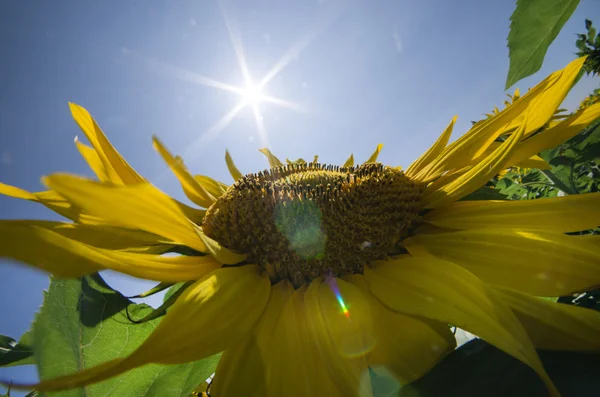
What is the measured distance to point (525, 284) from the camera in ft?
2.78

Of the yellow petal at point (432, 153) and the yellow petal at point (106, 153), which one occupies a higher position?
the yellow petal at point (106, 153)

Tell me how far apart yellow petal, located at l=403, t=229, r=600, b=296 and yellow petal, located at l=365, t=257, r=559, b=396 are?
0.13 m

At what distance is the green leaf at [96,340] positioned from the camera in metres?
0.63

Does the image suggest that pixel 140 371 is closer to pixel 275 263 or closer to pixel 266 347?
pixel 266 347

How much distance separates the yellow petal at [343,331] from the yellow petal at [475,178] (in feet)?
1.48

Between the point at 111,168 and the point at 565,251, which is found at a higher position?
the point at 111,168

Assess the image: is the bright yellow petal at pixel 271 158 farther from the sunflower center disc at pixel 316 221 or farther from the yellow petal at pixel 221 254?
the yellow petal at pixel 221 254

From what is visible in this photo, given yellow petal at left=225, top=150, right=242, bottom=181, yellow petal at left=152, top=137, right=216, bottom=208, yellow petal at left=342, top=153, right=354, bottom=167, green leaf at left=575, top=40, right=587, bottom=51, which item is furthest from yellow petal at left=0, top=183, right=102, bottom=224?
green leaf at left=575, top=40, right=587, bottom=51

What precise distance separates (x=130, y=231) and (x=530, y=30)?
3.41ft

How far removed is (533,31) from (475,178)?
1.26 feet

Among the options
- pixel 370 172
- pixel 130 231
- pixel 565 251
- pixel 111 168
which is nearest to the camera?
pixel 565 251

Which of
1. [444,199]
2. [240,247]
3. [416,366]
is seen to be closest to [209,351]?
[416,366]

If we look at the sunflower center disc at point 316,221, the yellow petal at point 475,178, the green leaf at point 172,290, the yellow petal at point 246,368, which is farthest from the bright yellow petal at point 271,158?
the yellow petal at point 246,368

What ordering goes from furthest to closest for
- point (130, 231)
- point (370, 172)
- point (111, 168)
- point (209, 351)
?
point (370, 172), point (111, 168), point (130, 231), point (209, 351)
